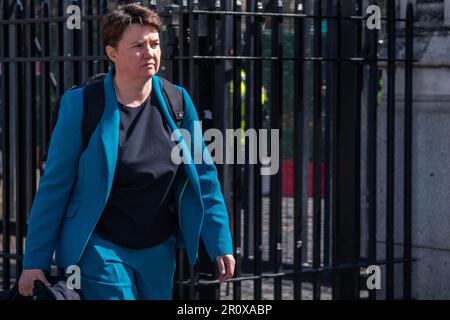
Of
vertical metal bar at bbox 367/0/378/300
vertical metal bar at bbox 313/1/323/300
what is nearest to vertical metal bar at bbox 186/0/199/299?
vertical metal bar at bbox 313/1/323/300

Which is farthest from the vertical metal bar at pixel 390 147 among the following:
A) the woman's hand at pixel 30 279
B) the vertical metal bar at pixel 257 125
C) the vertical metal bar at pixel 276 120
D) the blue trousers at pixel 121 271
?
the woman's hand at pixel 30 279

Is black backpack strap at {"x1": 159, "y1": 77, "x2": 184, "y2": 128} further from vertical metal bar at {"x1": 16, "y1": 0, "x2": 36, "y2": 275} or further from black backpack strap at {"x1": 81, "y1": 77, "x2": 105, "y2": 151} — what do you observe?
vertical metal bar at {"x1": 16, "y1": 0, "x2": 36, "y2": 275}

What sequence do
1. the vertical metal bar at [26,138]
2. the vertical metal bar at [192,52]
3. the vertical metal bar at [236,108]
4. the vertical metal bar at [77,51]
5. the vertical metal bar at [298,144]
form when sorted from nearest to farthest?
the vertical metal bar at [192,52] < the vertical metal bar at [236,108] < the vertical metal bar at [77,51] < the vertical metal bar at [298,144] < the vertical metal bar at [26,138]

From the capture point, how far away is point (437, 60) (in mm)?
7191

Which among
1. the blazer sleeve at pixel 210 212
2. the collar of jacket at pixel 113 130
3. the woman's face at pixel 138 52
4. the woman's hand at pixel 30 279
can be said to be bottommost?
the woman's hand at pixel 30 279

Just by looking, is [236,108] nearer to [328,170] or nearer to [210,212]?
[328,170]

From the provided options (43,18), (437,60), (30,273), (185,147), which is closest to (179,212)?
(185,147)

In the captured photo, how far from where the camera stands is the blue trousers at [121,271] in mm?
4395

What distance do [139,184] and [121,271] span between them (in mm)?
340

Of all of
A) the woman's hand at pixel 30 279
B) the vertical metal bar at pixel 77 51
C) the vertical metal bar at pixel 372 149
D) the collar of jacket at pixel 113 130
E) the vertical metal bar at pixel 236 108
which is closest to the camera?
the collar of jacket at pixel 113 130

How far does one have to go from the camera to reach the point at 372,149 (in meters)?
7.01

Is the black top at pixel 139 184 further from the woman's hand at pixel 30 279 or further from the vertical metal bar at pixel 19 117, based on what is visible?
the vertical metal bar at pixel 19 117

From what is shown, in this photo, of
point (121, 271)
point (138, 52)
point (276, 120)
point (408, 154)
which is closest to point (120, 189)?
point (121, 271)

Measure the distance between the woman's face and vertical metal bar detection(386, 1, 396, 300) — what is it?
2.81m
